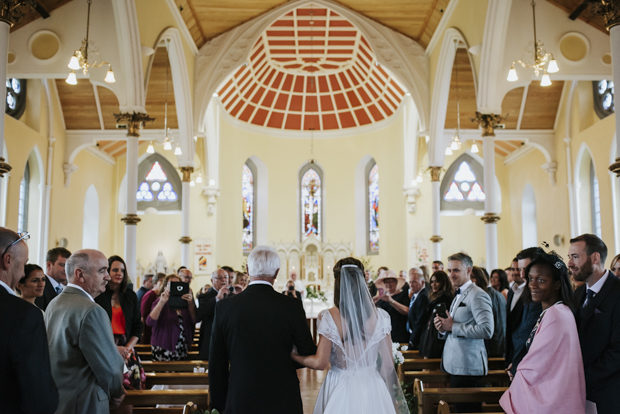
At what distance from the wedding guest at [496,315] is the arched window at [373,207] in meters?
15.4

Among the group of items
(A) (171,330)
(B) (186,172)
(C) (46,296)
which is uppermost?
(B) (186,172)

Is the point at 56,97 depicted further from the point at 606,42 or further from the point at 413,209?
the point at 606,42

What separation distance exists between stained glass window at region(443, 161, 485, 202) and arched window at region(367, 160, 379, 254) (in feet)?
11.5

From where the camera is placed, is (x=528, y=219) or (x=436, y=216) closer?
(x=436, y=216)

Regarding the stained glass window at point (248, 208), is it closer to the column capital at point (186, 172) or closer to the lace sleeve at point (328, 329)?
the column capital at point (186, 172)

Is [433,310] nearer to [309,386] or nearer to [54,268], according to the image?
[309,386]

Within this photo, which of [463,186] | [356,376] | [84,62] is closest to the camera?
[356,376]

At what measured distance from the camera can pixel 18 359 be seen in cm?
210

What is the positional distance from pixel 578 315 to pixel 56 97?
546 inches

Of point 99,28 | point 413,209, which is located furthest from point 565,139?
point 99,28

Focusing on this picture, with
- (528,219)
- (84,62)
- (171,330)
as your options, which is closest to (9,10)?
(84,62)

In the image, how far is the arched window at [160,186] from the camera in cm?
1859

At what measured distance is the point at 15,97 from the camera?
1241cm

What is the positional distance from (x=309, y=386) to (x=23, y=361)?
5534 mm
